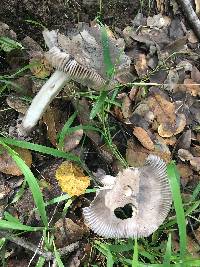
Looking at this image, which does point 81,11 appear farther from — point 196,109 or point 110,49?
point 196,109

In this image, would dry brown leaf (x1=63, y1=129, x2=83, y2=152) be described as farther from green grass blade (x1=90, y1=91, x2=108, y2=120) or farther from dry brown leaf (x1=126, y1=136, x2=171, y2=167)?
dry brown leaf (x1=126, y1=136, x2=171, y2=167)

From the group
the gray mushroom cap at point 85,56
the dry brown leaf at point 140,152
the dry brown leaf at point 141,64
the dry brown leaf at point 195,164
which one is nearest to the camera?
the gray mushroom cap at point 85,56

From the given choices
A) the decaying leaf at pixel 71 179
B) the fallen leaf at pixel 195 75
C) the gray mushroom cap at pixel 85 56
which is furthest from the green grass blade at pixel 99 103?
the fallen leaf at pixel 195 75

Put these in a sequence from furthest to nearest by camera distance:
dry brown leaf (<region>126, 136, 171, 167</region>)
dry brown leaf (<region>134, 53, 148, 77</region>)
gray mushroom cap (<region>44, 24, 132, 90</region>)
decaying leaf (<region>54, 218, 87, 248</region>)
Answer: dry brown leaf (<region>134, 53, 148, 77</region>), dry brown leaf (<region>126, 136, 171, 167</region>), decaying leaf (<region>54, 218, 87, 248</region>), gray mushroom cap (<region>44, 24, 132, 90</region>)

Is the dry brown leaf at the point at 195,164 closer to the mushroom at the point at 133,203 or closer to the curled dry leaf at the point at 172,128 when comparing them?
the curled dry leaf at the point at 172,128

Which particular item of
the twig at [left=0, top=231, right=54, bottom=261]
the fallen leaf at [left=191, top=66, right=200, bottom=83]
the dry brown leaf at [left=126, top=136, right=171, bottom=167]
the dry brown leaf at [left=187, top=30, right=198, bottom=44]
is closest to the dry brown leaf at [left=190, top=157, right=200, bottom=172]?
the dry brown leaf at [left=126, top=136, right=171, bottom=167]
